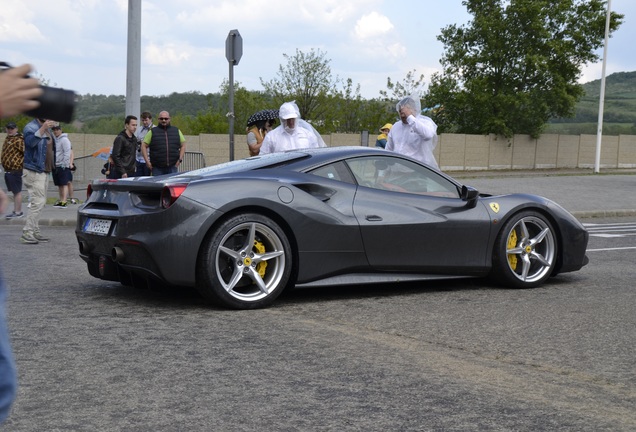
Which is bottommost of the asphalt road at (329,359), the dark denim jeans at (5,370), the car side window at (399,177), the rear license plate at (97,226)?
the asphalt road at (329,359)

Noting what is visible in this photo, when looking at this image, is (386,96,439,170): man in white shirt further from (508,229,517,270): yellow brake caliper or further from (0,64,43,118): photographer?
(0,64,43,118): photographer

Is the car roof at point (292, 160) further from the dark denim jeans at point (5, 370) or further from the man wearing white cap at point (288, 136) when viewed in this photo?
the dark denim jeans at point (5, 370)

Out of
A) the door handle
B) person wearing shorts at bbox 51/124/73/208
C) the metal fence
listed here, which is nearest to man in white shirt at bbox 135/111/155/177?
person wearing shorts at bbox 51/124/73/208

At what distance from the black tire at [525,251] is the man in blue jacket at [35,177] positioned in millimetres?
6233

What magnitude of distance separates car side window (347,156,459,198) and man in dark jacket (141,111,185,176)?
797 centimetres

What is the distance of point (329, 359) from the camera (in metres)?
5.40

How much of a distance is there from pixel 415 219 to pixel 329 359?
2.67 metres

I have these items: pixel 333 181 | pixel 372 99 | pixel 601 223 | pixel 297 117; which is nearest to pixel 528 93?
pixel 372 99

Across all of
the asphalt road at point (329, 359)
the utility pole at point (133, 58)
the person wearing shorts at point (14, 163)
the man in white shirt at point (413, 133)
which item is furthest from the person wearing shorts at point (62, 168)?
the asphalt road at point (329, 359)

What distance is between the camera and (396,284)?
8594mm

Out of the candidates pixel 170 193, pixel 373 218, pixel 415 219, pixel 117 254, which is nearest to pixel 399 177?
pixel 415 219

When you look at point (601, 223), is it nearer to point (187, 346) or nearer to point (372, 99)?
point (187, 346)

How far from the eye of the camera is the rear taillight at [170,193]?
688 cm

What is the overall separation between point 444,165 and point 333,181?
143 ft
